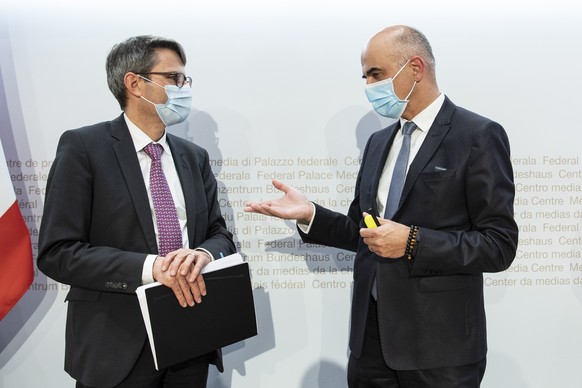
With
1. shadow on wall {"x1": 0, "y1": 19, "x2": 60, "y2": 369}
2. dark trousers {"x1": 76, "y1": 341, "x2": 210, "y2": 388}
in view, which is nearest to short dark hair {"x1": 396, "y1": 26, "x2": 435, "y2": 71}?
dark trousers {"x1": 76, "y1": 341, "x2": 210, "y2": 388}

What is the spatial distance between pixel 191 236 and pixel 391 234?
0.71 m

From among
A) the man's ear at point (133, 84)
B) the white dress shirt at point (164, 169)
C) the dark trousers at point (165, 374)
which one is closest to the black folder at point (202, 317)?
the dark trousers at point (165, 374)

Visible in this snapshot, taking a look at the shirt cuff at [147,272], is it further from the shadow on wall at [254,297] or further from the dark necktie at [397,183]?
the shadow on wall at [254,297]

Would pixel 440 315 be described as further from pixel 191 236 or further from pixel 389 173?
pixel 191 236

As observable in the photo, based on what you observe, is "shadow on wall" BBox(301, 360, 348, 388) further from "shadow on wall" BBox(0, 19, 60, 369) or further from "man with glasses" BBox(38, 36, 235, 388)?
"shadow on wall" BBox(0, 19, 60, 369)

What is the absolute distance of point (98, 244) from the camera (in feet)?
5.84

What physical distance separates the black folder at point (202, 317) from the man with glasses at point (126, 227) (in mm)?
38

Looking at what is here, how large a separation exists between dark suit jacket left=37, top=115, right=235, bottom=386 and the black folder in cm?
11

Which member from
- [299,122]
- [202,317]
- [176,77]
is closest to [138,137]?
[176,77]

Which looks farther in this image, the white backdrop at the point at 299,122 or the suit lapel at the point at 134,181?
the white backdrop at the point at 299,122

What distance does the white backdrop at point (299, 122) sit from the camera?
2652 mm

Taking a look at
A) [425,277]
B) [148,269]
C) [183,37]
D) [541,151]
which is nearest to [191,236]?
[148,269]

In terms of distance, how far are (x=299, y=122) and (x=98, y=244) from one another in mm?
1259

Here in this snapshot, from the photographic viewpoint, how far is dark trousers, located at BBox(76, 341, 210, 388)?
176 cm
